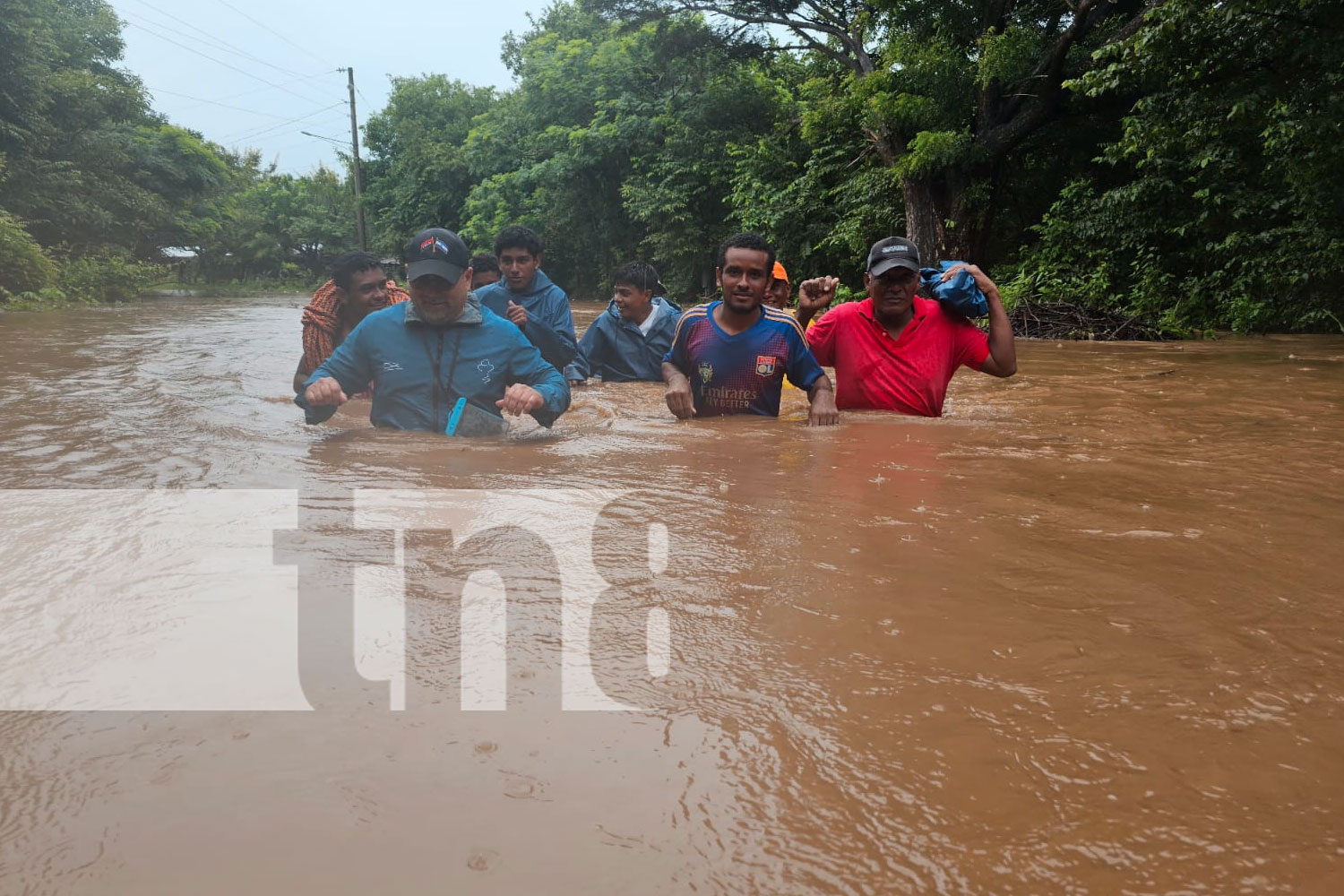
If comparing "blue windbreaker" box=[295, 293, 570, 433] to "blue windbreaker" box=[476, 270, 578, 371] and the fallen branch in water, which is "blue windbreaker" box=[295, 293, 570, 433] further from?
the fallen branch in water

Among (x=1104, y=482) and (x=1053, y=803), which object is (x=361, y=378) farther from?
(x=1053, y=803)

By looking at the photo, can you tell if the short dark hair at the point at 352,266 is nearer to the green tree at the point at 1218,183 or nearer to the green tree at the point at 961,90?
the green tree at the point at 1218,183

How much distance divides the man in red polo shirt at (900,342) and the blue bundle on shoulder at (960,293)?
37mm

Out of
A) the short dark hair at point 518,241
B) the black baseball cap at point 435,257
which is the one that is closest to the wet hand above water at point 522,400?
the black baseball cap at point 435,257

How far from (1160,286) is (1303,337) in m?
2.63

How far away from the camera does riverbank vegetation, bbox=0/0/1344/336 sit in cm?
1152

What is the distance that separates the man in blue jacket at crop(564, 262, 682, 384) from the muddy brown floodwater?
398cm

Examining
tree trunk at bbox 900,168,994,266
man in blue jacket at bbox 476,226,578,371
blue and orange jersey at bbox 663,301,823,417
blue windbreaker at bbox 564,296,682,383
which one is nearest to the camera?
blue and orange jersey at bbox 663,301,823,417

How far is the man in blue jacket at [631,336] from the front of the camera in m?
7.85

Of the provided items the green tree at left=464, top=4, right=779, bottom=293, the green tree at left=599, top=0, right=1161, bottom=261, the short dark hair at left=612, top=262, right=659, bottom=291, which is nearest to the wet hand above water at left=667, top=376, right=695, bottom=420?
the short dark hair at left=612, top=262, right=659, bottom=291

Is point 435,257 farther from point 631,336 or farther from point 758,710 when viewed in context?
point 631,336

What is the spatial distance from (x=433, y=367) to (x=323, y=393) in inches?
24.3

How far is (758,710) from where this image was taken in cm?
185

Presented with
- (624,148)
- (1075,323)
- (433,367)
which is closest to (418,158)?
(624,148)
